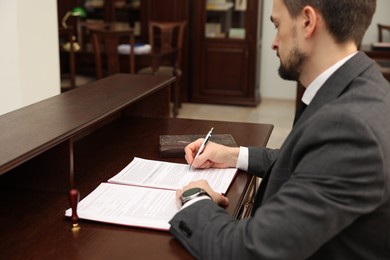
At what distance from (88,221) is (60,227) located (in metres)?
0.06

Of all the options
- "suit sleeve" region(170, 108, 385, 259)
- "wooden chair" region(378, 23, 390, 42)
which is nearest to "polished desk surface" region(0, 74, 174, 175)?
"suit sleeve" region(170, 108, 385, 259)

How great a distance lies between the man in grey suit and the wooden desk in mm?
103

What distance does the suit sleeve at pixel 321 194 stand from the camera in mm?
946

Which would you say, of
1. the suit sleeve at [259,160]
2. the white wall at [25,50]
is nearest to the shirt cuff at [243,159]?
the suit sleeve at [259,160]

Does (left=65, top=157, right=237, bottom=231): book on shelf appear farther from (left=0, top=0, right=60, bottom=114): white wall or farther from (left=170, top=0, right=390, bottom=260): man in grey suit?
(left=0, top=0, right=60, bottom=114): white wall

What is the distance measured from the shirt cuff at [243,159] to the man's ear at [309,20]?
23.4 inches

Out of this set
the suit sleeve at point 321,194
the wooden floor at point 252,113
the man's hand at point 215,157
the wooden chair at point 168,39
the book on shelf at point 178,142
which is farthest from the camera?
the wooden chair at point 168,39

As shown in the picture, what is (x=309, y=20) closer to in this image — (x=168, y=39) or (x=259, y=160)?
(x=259, y=160)

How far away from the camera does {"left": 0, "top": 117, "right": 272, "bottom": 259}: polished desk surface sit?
3.68 feet

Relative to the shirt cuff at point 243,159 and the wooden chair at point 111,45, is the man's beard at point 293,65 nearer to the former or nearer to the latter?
the shirt cuff at point 243,159

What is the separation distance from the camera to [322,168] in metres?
0.96

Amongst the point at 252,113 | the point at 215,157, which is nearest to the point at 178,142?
the point at 215,157

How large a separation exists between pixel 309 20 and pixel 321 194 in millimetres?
354

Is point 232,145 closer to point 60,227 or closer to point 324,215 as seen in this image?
point 60,227
